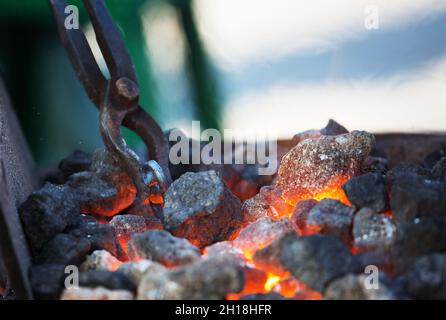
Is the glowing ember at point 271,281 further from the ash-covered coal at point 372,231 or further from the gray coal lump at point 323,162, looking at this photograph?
the gray coal lump at point 323,162

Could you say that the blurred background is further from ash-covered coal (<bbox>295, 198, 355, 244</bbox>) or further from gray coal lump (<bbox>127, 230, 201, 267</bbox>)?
gray coal lump (<bbox>127, 230, 201, 267</bbox>)

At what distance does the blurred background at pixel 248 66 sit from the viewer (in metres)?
2.07

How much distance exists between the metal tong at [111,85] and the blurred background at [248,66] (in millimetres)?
553

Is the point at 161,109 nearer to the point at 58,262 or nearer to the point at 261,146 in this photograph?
the point at 261,146

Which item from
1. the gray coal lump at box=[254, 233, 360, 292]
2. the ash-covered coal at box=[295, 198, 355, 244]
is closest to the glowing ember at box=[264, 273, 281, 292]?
the gray coal lump at box=[254, 233, 360, 292]

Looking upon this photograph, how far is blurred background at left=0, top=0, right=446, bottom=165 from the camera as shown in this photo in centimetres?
207

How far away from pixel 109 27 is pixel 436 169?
98 cm

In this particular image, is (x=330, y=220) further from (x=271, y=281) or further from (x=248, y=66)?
(x=248, y=66)

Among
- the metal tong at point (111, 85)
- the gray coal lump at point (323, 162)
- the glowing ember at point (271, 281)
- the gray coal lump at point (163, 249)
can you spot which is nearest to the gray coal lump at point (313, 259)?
the glowing ember at point (271, 281)

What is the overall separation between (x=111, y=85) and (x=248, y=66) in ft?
2.55

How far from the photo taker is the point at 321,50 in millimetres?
2156

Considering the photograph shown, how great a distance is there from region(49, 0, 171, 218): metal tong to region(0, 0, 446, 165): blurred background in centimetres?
55
